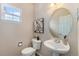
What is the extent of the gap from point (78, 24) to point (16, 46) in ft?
2.86

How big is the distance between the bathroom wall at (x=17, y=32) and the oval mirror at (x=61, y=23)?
0.30 m

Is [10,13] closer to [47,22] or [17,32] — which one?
[17,32]

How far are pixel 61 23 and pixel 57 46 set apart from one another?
314 millimetres

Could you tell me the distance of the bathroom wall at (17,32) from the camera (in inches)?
64.5

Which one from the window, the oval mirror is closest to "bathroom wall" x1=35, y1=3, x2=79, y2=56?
the oval mirror

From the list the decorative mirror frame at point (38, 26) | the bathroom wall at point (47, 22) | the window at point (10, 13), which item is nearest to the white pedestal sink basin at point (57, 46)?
the bathroom wall at point (47, 22)

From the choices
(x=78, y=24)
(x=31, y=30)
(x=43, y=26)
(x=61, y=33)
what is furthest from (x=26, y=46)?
(x=78, y=24)

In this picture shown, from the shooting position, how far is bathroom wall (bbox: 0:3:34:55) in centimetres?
164

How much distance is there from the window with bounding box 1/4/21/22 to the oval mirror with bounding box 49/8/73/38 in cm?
46

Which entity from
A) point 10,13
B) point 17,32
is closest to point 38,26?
point 17,32

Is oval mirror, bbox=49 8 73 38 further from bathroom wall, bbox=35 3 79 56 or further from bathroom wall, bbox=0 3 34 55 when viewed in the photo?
bathroom wall, bbox=0 3 34 55

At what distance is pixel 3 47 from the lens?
1.64 m

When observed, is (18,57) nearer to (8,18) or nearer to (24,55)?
(24,55)

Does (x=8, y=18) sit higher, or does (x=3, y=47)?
(x=8, y=18)
